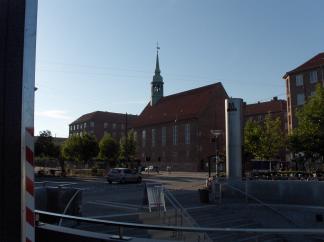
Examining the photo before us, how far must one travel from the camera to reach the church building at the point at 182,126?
102 m

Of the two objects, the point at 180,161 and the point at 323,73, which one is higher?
the point at 323,73

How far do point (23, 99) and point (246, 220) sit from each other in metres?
14.4

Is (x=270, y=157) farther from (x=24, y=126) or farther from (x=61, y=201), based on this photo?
(x=24, y=126)

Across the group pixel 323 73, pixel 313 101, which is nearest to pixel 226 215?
pixel 313 101

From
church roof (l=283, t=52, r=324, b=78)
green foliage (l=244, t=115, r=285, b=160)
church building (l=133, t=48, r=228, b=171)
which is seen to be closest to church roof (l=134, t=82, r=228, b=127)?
church building (l=133, t=48, r=228, b=171)

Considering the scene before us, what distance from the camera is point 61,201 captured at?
13.1 metres

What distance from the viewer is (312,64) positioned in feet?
272

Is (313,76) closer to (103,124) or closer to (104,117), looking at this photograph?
(103,124)

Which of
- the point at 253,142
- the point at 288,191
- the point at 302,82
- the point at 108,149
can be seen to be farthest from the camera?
the point at 302,82

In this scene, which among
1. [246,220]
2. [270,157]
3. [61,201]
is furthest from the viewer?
[270,157]

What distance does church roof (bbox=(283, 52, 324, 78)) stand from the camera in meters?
81.7

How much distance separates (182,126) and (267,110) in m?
24.6

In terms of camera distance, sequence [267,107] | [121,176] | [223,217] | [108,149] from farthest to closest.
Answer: [267,107], [108,149], [121,176], [223,217]

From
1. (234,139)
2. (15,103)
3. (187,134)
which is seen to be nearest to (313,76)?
(187,134)
